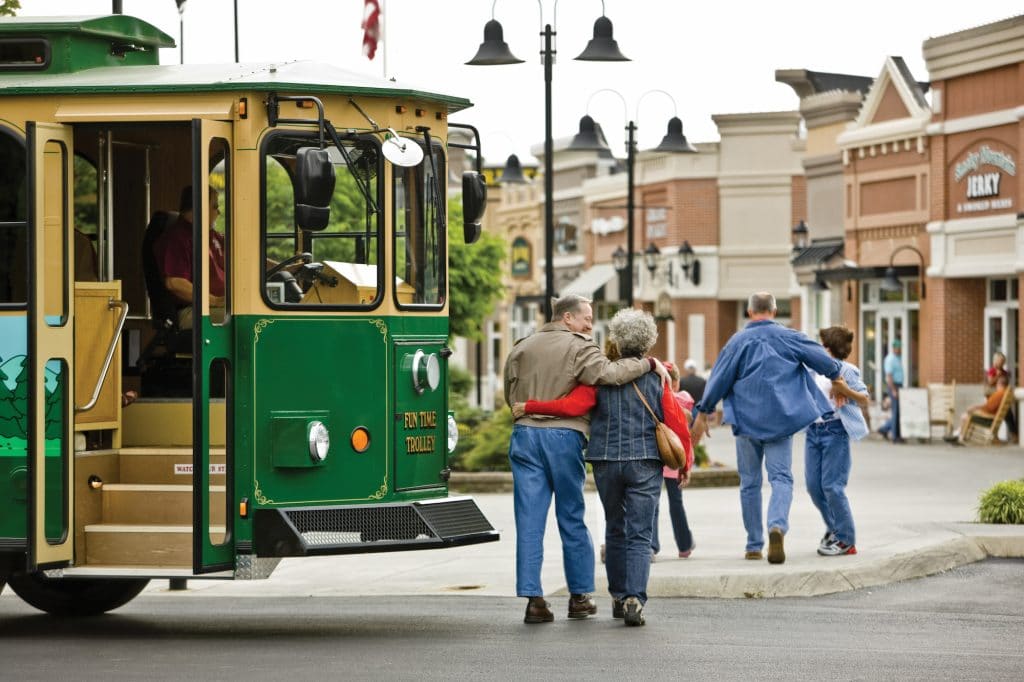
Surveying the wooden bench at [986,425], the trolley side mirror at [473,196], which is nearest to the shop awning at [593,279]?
the wooden bench at [986,425]

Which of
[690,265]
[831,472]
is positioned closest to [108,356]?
[831,472]

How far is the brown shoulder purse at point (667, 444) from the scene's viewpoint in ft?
33.9

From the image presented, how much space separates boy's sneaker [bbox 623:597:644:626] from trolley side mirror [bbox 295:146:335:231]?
9.35 ft

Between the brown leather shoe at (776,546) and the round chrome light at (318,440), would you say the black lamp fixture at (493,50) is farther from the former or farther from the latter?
the round chrome light at (318,440)

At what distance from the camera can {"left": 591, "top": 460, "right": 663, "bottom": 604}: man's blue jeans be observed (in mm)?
10461

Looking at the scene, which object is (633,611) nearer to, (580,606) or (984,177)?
(580,606)

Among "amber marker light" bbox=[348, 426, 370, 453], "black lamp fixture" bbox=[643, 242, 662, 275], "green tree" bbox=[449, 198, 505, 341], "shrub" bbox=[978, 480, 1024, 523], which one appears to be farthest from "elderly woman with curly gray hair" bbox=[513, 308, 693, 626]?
"black lamp fixture" bbox=[643, 242, 662, 275]

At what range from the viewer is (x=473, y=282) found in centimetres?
4875

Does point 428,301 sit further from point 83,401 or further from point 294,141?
point 83,401

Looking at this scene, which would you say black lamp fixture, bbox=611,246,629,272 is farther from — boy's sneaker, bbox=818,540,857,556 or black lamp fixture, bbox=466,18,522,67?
boy's sneaker, bbox=818,540,857,556

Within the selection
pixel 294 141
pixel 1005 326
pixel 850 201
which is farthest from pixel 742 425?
pixel 850 201

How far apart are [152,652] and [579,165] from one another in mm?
55876

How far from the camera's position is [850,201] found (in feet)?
138

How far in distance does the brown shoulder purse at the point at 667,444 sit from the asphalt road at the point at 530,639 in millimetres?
955
